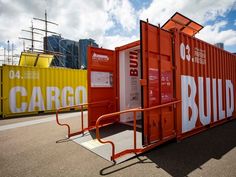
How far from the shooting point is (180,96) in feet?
15.6

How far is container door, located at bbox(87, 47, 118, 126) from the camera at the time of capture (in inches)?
243

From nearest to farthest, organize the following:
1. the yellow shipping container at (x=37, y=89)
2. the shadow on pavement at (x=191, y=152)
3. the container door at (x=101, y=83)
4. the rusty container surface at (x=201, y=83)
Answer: the shadow on pavement at (x=191, y=152), the rusty container surface at (x=201, y=83), the container door at (x=101, y=83), the yellow shipping container at (x=37, y=89)

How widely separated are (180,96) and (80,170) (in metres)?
3.21

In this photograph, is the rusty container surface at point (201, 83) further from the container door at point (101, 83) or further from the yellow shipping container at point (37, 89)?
the yellow shipping container at point (37, 89)

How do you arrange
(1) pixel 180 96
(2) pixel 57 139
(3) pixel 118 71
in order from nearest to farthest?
(1) pixel 180 96, (2) pixel 57 139, (3) pixel 118 71

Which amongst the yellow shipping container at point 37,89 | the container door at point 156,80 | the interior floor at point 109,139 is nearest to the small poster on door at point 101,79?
the interior floor at point 109,139

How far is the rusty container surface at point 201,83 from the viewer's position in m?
4.86

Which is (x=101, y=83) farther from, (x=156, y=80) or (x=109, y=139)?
(x=156, y=80)

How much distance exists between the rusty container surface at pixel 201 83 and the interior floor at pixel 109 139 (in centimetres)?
148

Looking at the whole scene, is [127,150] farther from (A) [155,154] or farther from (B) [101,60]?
(B) [101,60]

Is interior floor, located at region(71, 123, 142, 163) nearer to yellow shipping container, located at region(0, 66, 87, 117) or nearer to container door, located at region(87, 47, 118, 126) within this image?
container door, located at region(87, 47, 118, 126)

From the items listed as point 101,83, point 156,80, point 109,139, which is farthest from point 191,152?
point 101,83

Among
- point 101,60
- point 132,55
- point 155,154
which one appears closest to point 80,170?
point 155,154

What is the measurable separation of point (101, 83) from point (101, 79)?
16 centimetres
